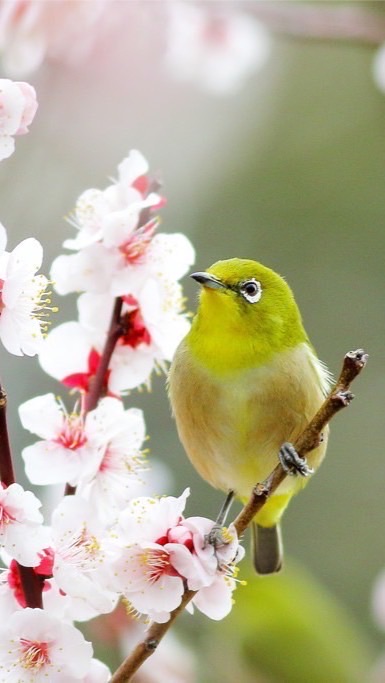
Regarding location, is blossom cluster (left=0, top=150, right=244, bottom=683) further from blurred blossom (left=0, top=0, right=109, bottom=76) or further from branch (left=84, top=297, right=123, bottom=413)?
blurred blossom (left=0, top=0, right=109, bottom=76)

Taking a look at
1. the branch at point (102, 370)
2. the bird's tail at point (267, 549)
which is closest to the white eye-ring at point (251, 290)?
the branch at point (102, 370)

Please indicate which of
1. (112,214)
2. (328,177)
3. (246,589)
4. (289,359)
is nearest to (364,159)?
(328,177)

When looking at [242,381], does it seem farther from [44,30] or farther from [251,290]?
[44,30]

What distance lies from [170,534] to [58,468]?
297 mm

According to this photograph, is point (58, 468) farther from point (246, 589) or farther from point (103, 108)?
point (103, 108)

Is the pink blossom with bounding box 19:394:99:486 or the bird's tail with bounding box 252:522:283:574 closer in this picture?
the pink blossom with bounding box 19:394:99:486

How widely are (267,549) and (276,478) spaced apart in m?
1.37

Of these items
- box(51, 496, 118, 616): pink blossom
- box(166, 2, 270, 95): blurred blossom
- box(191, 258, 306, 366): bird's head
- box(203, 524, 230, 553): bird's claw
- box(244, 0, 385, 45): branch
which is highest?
box(244, 0, 385, 45): branch

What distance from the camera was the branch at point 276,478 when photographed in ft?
6.10

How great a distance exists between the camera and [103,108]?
5508 millimetres

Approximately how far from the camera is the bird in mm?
2877

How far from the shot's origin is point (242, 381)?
9.55 feet

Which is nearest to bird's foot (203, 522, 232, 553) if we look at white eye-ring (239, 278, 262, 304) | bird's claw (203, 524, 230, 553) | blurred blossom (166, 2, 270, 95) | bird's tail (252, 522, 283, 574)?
bird's claw (203, 524, 230, 553)

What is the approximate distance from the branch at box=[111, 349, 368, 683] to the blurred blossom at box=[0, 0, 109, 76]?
5.42 feet
